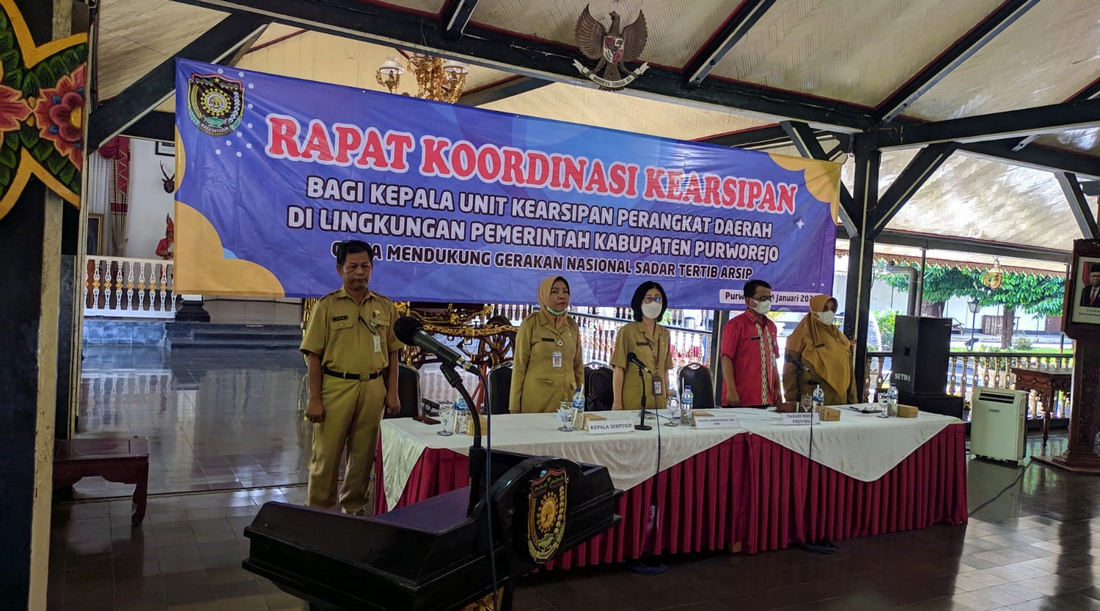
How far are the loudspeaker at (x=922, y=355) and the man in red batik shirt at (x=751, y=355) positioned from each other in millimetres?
2630

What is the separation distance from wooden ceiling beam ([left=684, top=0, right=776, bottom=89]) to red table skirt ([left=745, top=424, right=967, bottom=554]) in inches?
100

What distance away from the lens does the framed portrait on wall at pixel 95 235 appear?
14.1 metres

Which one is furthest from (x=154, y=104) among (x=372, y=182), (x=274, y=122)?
(x=372, y=182)

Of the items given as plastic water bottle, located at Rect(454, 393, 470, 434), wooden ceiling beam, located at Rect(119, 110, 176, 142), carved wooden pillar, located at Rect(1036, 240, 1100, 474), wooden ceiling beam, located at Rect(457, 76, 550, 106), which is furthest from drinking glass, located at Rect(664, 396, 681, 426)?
wooden ceiling beam, located at Rect(119, 110, 176, 142)

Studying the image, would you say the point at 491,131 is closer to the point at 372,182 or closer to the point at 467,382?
the point at 372,182

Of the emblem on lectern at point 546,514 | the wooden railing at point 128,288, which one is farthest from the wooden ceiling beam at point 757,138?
the wooden railing at point 128,288

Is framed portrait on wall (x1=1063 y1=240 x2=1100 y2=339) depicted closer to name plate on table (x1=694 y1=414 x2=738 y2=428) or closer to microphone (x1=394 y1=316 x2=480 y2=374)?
name plate on table (x1=694 y1=414 x2=738 y2=428)

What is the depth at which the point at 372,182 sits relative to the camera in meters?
4.35

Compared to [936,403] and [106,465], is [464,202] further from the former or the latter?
[936,403]

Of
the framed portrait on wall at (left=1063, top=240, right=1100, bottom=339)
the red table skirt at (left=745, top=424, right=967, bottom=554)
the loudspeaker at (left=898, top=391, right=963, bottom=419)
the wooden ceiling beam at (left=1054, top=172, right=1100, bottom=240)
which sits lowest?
the red table skirt at (left=745, top=424, right=967, bottom=554)

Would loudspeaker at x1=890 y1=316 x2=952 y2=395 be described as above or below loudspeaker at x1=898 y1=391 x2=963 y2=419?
above

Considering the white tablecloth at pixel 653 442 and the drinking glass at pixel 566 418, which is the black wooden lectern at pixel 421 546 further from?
the drinking glass at pixel 566 418

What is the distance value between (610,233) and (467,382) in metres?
4.72

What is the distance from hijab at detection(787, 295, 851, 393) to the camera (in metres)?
4.90
